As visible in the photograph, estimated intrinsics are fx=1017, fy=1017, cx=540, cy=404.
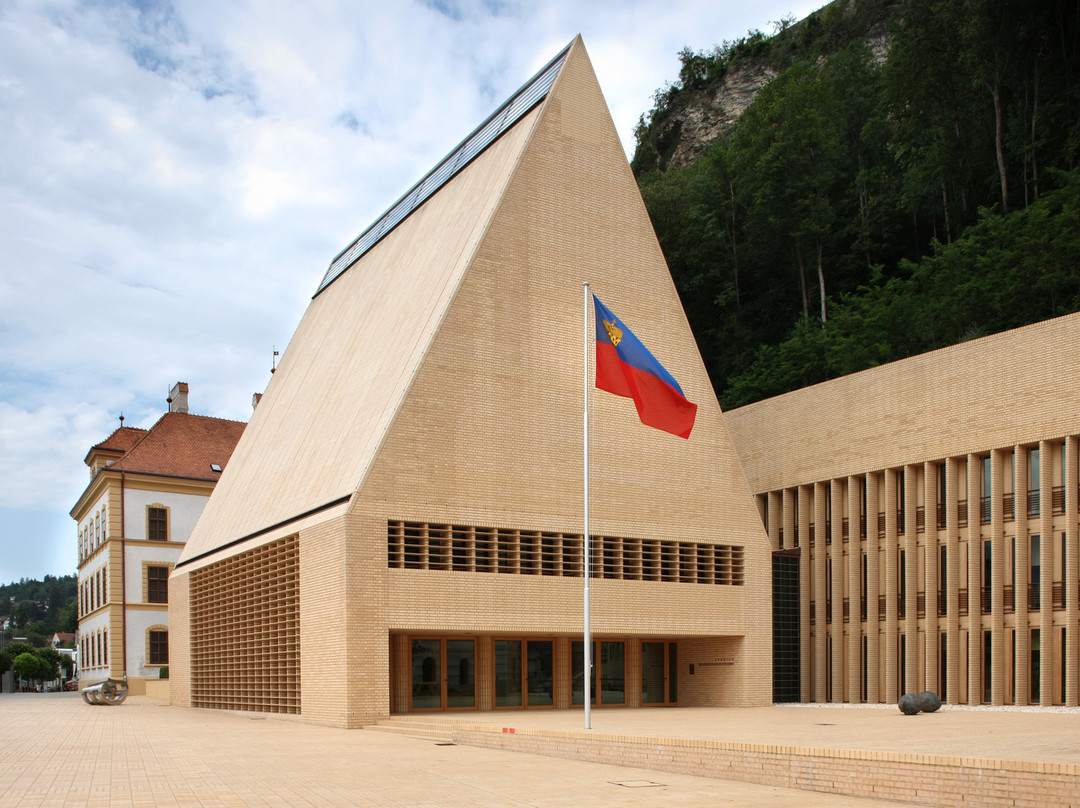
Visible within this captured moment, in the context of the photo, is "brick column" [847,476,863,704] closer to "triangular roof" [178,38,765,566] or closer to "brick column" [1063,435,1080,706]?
"triangular roof" [178,38,765,566]

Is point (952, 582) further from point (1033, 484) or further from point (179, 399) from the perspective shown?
point (179, 399)

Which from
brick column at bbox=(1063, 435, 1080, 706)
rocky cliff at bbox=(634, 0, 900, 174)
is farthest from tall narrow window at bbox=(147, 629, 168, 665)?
rocky cliff at bbox=(634, 0, 900, 174)

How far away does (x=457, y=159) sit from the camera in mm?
28203

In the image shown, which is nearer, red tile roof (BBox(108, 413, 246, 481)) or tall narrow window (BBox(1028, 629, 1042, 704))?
tall narrow window (BBox(1028, 629, 1042, 704))

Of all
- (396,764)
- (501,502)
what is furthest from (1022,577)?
(396,764)

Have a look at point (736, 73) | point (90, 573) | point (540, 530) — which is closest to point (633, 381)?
point (540, 530)

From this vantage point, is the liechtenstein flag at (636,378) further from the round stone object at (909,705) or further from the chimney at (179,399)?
the chimney at (179,399)

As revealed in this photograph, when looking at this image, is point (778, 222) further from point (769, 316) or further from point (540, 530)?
point (540, 530)

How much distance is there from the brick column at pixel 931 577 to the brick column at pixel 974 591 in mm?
1051

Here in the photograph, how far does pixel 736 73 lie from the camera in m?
66.0

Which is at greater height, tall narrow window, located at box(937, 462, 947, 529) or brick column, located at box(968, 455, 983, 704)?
tall narrow window, located at box(937, 462, 947, 529)

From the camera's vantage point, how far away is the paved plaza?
28.5 feet

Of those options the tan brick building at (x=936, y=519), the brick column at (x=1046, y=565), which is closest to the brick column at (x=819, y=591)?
the tan brick building at (x=936, y=519)

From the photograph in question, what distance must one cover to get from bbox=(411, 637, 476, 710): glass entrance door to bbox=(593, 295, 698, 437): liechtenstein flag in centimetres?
670
